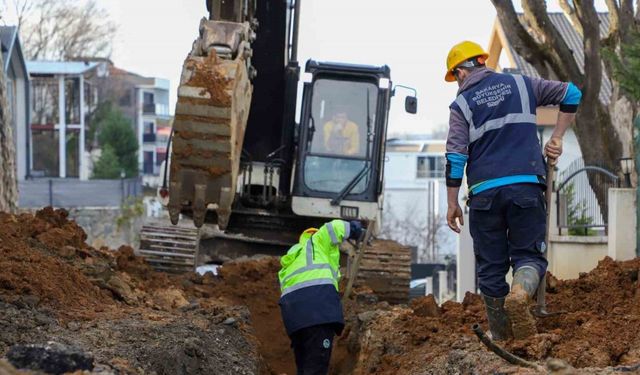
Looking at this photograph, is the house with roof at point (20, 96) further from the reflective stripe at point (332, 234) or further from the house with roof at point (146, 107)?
the house with roof at point (146, 107)

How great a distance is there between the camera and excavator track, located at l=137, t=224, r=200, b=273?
639 inches

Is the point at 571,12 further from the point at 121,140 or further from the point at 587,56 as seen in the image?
the point at 121,140

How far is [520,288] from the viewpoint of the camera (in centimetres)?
692

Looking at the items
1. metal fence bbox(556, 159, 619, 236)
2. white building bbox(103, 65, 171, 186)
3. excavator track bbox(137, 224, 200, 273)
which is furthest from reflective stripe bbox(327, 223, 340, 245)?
white building bbox(103, 65, 171, 186)

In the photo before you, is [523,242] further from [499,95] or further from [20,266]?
[20,266]

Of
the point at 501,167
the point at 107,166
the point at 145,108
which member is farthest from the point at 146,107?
the point at 501,167

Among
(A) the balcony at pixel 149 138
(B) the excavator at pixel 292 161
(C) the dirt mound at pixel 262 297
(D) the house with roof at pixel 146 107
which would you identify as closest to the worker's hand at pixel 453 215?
(B) the excavator at pixel 292 161

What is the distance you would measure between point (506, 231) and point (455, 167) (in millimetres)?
506

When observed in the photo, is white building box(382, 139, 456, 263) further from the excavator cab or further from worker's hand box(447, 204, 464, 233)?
worker's hand box(447, 204, 464, 233)

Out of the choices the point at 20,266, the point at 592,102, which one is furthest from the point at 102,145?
the point at 20,266

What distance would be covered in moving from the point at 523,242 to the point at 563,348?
849mm

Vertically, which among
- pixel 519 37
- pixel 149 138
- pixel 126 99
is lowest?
pixel 519 37

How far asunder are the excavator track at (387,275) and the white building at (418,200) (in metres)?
35.9

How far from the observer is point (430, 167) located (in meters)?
72.1
